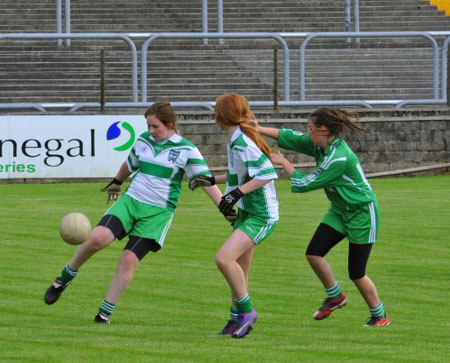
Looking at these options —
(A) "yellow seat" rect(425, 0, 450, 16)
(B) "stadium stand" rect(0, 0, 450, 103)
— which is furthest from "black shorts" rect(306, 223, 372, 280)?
(A) "yellow seat" rect(425, 0, 450, 16)

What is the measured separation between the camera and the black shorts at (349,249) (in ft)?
31.4

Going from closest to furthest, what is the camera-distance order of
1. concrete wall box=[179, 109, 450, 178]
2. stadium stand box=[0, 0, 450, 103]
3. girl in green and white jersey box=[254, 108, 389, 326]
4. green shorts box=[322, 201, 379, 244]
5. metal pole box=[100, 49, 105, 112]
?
girl in green and white jersey box=[254, 108, 389, 326]
green shorts box=[322, 201, 379, 244]
metal pole box=[100, 49, 105, 112]
stadium stand box=[0, 0, 450, 103]
concrete wall box=[179, 109, 450, 178]

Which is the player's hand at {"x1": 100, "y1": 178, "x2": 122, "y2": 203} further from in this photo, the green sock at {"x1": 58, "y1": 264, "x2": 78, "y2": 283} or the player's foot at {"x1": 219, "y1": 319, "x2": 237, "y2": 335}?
the player's foot at {"x1": 219, "y1": 319, "x2": 237, "y2": 335}

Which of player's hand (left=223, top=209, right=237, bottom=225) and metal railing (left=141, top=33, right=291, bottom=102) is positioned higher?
metal railing (left=141, top=33, right=291, bottom=102)

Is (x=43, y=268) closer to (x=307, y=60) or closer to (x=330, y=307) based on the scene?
(x=330, y=307)

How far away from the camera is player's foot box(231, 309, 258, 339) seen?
29.3 ft

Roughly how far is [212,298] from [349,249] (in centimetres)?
199

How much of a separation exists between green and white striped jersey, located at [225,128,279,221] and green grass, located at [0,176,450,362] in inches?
35.3

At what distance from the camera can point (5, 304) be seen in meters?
10.7

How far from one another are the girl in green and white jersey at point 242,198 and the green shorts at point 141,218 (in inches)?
26.9

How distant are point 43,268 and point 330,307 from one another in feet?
14.2

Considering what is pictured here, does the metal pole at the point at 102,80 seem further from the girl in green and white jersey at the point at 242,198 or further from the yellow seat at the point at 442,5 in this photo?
the girl in green and white jersey at the point at 242,198

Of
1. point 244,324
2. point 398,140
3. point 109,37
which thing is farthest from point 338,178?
point 398,140

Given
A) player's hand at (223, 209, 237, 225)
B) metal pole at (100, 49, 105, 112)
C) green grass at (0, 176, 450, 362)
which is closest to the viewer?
green grass at (0, 176, 450, 362)
